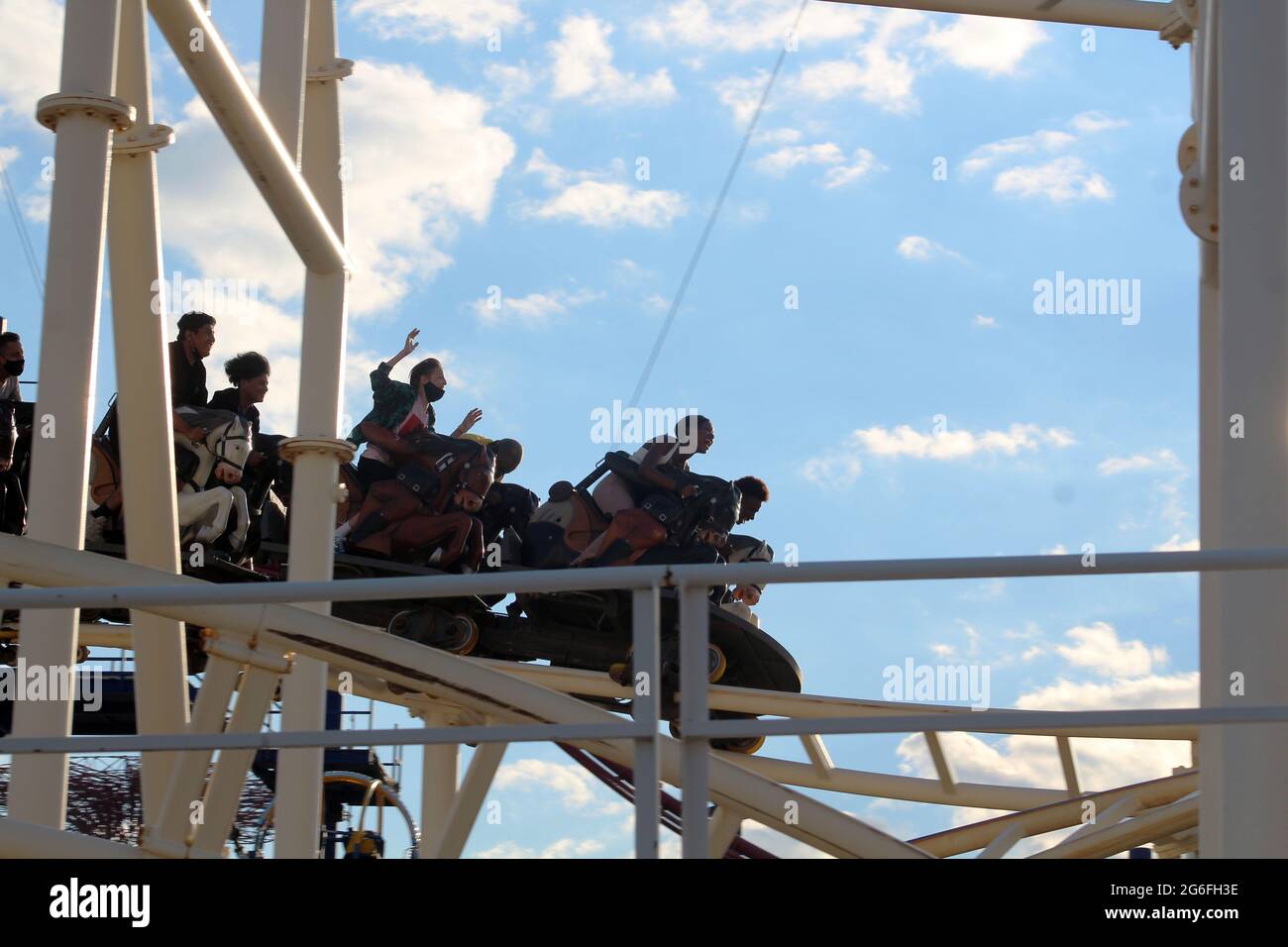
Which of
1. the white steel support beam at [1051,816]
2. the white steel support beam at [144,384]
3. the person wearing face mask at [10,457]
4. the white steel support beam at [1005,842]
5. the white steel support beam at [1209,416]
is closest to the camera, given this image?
the white steel support beam at [1209,416]

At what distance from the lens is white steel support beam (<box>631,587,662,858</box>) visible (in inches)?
134

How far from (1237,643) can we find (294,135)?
399 centimetres

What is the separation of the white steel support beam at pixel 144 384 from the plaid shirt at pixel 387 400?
16.9 ft

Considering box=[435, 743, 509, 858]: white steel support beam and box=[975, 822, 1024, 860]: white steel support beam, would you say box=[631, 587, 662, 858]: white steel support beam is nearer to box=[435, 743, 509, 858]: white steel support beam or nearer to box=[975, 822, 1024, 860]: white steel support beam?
box=[435, 743, 509, 858]: white steel support beam

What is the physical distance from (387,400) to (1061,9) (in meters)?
4.70

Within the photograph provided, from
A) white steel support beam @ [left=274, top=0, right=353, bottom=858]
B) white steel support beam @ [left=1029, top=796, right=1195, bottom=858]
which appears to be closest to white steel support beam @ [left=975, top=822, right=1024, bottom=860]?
white steel support beam @ [left=1029, top=796, right=1195, bottom=858]

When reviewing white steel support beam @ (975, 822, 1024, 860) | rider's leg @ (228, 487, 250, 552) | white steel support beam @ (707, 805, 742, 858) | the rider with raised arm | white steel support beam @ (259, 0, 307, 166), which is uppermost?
white steel support beam @ (259, 0, 307, 166)

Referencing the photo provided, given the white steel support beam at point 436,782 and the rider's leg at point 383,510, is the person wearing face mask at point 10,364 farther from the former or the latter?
the white steel support beam at point 436,782

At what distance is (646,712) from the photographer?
3.43 m

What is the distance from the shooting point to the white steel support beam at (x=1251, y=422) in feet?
13.4

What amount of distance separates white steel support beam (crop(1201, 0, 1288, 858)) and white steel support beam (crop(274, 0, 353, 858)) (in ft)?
10.3

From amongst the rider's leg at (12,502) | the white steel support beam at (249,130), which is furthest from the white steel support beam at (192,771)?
the rider's leg at (12,502)
